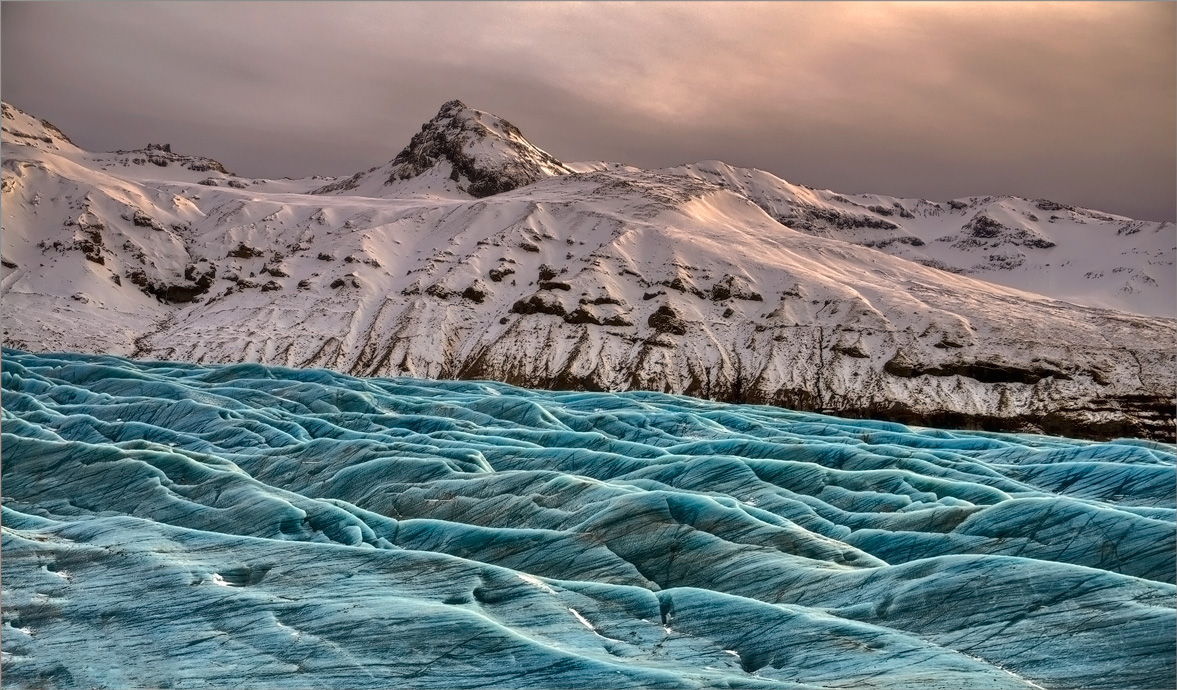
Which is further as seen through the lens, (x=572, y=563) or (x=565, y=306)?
(x=565, y=306)

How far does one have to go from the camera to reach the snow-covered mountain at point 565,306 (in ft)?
364

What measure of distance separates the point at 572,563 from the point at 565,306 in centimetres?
11320

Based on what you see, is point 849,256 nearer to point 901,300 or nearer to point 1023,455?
point 901,300

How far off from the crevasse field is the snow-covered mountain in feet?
261

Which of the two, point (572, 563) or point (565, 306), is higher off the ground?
point (565, 306)

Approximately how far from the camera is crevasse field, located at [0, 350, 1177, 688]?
14164 millimetres

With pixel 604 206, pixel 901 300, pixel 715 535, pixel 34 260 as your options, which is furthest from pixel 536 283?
pixel 715 535

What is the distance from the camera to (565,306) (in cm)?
13250

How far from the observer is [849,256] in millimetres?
164375

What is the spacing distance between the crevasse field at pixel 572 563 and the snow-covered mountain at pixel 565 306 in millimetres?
79444

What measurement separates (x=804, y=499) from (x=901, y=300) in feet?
386

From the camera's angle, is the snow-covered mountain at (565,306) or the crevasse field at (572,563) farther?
the snow-covered mountain at (565,306)

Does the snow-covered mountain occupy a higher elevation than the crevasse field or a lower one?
higher

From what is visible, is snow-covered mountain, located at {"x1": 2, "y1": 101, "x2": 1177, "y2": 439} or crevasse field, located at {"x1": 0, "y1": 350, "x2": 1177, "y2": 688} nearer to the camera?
crevasse field, located at {"x1": 0, "y1": 350, "x2": 1177, "y2": 688}
